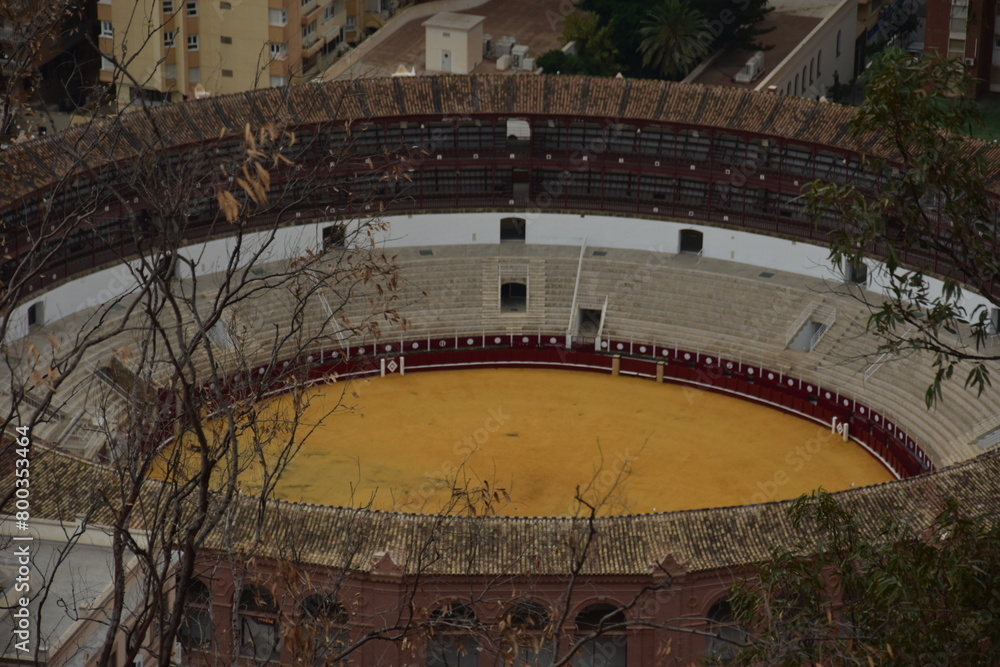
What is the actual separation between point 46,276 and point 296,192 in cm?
1093

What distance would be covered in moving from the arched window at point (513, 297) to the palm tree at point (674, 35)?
19.1 metres

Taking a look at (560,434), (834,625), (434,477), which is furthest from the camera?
(560,434)

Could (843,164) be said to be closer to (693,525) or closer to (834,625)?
(693,525)

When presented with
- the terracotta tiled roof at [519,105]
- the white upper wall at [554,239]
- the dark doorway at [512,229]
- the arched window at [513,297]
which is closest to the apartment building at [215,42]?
the terracotta tiled roof at [519,105]

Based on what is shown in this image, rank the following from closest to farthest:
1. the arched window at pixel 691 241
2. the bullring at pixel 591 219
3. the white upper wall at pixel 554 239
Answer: the bullring at pixel 591 219, the white upper wall at pixel 554 239, the arched window at pixel 691 241

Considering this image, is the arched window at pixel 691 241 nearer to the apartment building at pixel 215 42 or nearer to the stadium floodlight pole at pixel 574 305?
the stadium floodlight pole at pixel 574 305

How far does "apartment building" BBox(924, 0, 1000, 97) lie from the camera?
82438 millimetres

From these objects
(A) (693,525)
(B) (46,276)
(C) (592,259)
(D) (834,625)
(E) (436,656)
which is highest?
(C) (592,259)

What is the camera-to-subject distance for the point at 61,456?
49375mm

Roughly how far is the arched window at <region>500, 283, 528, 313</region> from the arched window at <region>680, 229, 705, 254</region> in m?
7.27

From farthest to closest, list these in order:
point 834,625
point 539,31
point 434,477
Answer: point 539,31 → point 434,477 → point 834,625

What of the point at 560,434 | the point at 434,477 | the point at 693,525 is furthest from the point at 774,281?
the point at 693,525

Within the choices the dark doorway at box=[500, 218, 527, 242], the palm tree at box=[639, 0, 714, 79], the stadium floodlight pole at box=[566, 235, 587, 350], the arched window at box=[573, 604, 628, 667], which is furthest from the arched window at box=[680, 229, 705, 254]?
the arched window at box=[573, 604, 628, 667]

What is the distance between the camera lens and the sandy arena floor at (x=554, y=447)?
58594 millimetres
